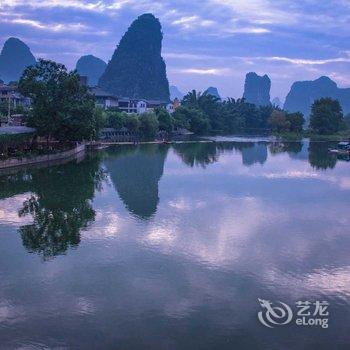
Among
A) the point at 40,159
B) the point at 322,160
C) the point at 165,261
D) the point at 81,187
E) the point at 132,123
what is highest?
the point at 132,123

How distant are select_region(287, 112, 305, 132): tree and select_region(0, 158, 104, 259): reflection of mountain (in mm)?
83131

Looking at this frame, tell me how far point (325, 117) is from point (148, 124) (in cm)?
5019

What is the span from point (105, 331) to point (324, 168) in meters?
47.5

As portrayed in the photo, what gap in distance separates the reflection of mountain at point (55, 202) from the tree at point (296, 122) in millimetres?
83131

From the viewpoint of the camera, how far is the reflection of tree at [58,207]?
74.2 ft

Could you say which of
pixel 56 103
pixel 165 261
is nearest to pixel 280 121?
pixel 56 103

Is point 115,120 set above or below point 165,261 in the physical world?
above

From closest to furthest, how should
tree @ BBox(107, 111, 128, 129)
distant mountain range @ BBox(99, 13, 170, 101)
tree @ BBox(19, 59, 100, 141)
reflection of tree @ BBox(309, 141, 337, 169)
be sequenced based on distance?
tree @ BBox(19, 59, 100, 141) → reflection of tree @ BBox(309, 141, 337, 169) → tree @ BBox(107, 111, 128, 129) → distant mountain range @ BBox(99, 13, 170, 101)

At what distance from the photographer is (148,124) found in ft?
299

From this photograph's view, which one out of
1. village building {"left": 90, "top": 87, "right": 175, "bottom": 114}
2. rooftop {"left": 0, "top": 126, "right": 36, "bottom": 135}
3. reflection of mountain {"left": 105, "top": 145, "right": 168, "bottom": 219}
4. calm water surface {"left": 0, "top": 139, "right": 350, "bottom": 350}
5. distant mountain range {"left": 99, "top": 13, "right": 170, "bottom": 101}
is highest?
distant mountain range {"left": 99, "top": 13, "right": 170, "bottom": 101}

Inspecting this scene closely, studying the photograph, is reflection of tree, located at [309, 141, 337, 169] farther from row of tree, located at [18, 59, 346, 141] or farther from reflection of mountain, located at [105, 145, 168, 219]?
row of tree, located at [18, 59, 346, 141]

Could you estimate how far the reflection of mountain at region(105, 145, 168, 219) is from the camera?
31.7 metres

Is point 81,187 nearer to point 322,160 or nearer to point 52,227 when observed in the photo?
point 52,227

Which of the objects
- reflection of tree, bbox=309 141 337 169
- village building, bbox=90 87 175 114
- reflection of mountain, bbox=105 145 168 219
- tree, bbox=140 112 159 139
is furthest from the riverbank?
village building, bbox=90 87 175 114
